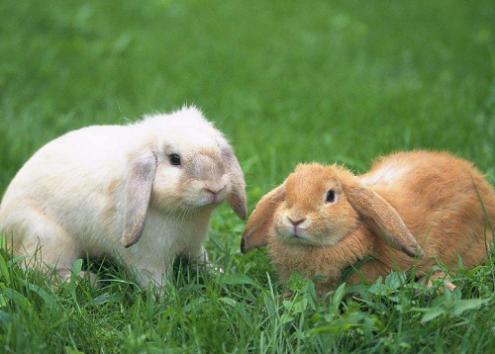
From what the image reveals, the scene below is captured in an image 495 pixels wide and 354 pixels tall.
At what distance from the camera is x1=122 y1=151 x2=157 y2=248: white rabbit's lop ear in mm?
3447

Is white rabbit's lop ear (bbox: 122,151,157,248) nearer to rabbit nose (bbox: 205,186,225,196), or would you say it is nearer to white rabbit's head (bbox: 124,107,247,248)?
white rabbit's head (bbox: 124,107,247,248)

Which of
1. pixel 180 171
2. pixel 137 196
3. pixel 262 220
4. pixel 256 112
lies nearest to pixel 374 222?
pixel 262 220

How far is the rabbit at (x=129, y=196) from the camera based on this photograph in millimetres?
3469

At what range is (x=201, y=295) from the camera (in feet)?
11.4

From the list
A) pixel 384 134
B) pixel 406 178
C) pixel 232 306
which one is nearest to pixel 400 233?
pixel 406 178

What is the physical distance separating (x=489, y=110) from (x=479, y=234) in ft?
9.43

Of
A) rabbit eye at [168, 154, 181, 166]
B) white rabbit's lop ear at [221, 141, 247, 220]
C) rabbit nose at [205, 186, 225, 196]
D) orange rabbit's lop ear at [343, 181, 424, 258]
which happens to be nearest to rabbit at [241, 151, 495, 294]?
orange rabbit's lop ear at [343, 181, 424, 258]

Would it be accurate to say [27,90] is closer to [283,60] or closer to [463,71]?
[283,60]

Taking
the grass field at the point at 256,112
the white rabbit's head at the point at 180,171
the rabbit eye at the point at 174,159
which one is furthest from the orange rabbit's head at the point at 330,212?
the rabbit eye at the point at 174,159

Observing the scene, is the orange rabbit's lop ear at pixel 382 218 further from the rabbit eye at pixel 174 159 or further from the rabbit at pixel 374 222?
the rabbit eye at pixel 174 159

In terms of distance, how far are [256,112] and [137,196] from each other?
330 centimetres

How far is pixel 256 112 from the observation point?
6641 millimetres

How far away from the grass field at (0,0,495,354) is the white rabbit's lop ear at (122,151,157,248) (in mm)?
244

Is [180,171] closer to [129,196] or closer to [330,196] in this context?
[129,196]
